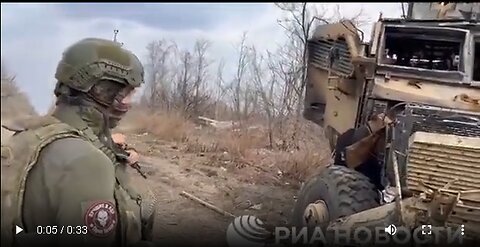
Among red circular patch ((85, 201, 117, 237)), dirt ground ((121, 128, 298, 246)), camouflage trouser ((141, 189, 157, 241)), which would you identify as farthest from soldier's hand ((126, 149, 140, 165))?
dirt ground ((121, 128, 298, 246))

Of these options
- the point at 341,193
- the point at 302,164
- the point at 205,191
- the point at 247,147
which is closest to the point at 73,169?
the point at 341,193

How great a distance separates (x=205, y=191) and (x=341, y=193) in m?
4.07

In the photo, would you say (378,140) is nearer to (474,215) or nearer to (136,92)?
(474,215)

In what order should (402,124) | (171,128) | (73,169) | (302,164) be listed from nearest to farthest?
(73,169)
(402,124)
(302,164)
(171,128)

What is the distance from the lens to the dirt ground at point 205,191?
6.23 m

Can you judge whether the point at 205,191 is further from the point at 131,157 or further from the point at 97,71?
the point at 97,71

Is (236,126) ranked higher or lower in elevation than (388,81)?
lower

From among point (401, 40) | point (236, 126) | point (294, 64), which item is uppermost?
point (401, 40)

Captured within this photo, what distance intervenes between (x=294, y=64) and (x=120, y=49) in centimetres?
1038

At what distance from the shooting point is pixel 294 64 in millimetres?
12383

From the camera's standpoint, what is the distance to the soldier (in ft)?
6.15

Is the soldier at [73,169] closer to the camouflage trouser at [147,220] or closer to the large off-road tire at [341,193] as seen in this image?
the camouflage trouser at [147,220]

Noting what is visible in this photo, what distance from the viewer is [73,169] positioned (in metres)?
1.86

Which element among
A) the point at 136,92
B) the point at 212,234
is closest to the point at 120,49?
the point at 136,92
